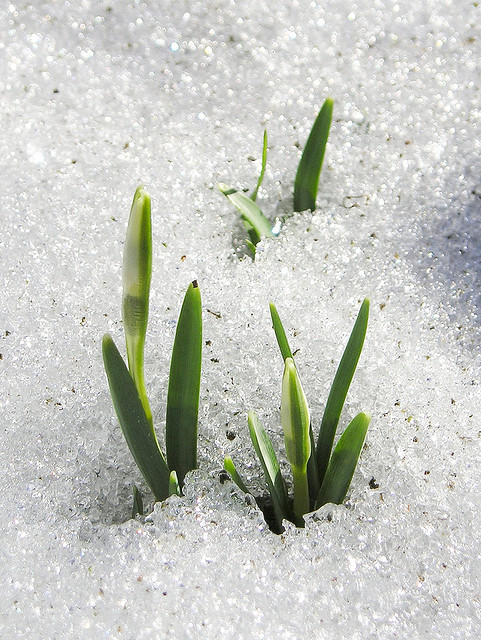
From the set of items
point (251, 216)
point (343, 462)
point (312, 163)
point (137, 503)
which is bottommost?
point (137, 503)

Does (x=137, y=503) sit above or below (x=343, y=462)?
below

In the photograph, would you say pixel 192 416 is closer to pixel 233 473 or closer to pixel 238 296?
pixel 233 473

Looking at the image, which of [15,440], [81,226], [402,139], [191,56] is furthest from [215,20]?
[15,440]

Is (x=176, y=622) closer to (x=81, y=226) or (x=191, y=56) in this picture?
(x=81, y=226)

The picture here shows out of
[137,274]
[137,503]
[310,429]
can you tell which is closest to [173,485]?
[137,503]

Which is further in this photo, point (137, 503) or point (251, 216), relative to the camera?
point (251, 216)

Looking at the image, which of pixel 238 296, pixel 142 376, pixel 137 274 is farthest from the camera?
pixel 238 296

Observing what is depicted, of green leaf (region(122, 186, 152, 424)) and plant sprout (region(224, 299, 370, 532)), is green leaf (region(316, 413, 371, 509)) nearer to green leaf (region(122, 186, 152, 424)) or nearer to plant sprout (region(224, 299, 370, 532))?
plant sprout (region(224, 299, 370, 532))
